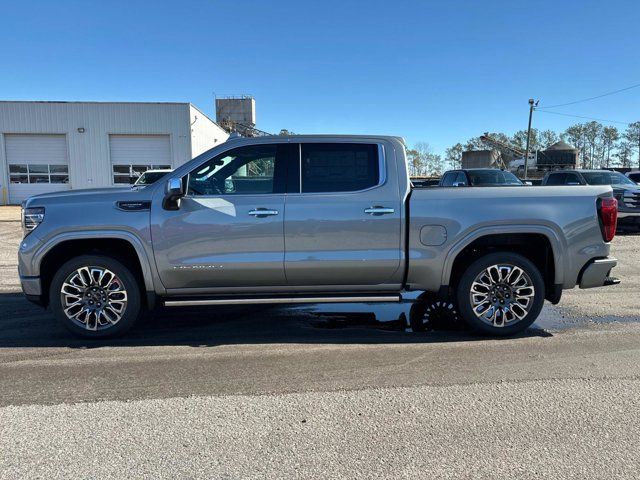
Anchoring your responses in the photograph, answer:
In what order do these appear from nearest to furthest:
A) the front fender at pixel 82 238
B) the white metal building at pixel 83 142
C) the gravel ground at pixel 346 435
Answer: the gravel ground at pixel 346 435 → the front fender at pixel 82 238 → the white metal building at pixel 83 142

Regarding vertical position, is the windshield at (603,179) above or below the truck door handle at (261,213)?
above

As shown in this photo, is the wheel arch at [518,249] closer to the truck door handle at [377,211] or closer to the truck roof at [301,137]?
the truck door handle at [377,211]

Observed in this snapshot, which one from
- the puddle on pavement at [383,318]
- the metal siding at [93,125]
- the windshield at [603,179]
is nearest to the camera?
the puddle on pavement at [383,318]

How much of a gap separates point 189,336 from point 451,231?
296 centimetres

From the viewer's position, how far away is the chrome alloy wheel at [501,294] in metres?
5.01

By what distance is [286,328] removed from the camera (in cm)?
549

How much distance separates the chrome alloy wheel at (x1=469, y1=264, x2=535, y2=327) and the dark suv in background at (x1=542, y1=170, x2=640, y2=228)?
9973 millimetres

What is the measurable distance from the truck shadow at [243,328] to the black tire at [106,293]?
131 millimetres

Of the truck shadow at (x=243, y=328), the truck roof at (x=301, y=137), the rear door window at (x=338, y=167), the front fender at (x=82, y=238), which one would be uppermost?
the truck roof at (x=301, y=137)

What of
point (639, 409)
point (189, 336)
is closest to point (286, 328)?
point (189, 336)

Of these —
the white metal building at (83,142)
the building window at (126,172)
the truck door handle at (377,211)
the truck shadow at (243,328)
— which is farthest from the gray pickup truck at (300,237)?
the building window at (126,172)

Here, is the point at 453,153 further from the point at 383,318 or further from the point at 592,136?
the point at 383,318

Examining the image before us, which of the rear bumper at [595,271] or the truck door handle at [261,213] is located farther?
the rear bumper at [595,271]

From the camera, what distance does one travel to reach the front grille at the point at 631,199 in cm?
1385
